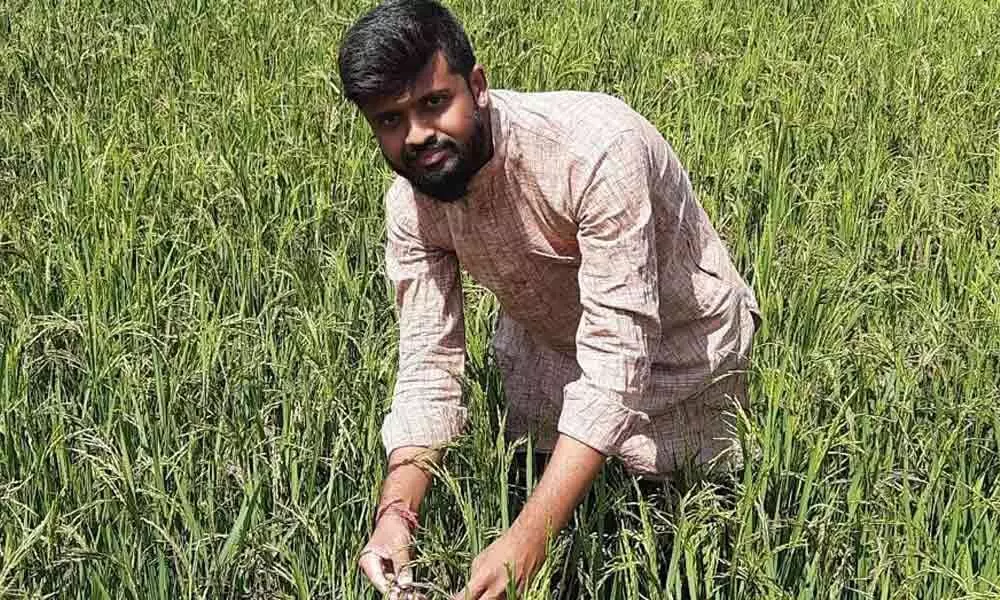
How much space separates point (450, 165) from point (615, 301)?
0.26 metres

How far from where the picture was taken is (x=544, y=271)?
1891 millimetres

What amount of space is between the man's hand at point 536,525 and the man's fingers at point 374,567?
11cm

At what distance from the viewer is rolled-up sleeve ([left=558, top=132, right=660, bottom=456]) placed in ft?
5.39

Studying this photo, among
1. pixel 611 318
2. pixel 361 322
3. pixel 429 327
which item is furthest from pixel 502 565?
pixel 361 322

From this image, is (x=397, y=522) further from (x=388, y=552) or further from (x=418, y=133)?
(x=418, y=133)

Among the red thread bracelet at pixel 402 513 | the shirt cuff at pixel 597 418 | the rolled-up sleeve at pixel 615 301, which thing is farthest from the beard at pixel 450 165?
the red thread bracelet at pixel 402 513

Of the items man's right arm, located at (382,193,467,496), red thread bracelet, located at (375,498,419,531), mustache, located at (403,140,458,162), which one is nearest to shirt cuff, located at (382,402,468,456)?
man's right arm, located at (382,193,467,496)

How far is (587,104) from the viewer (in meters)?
1.75

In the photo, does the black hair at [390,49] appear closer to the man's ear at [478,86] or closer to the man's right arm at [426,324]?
the man's ear at [478,86]

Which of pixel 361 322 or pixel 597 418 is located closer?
pixel 597 418

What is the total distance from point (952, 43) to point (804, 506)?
3.31 meters

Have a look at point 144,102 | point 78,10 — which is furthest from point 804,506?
point 78,10

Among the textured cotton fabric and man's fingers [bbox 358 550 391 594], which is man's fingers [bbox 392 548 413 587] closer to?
man's fingers [bbox 358 550 391 594]

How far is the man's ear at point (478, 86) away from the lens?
1.67 m
